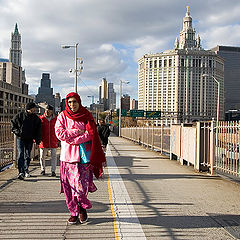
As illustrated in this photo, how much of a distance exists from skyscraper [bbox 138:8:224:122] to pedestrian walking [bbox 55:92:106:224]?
9239cm

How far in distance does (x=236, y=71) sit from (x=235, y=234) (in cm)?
18213

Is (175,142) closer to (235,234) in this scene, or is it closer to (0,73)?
(235,234)

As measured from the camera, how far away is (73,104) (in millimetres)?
4359

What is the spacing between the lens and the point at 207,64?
298ft

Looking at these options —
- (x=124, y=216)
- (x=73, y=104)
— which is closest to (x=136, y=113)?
(x=124, y=216)

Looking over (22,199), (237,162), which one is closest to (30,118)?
(22,199)

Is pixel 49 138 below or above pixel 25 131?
below

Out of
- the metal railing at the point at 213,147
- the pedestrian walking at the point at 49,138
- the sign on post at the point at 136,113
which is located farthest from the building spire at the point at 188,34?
the pedestrian walking at the point at 49,138

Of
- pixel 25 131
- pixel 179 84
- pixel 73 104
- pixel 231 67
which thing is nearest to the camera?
pixel 73 104

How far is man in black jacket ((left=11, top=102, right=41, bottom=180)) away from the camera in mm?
7250

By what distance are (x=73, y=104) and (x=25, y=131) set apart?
3329mm

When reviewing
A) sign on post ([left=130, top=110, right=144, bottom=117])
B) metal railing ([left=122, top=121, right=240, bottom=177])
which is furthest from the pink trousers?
sign on post ([left=130, top=110, right=144, bottom=117])

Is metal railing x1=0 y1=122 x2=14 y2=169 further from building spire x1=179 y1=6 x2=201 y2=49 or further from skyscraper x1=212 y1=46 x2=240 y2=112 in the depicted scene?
building spire x1=179 y1=6 x2=201 y2=49

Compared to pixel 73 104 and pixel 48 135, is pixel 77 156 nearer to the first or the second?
pixel 73 104
